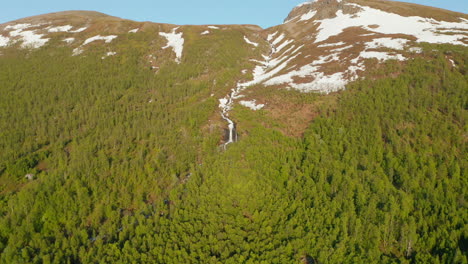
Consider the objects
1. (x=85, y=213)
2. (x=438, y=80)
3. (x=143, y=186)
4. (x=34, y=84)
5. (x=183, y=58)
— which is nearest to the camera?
(x=85, y=213)

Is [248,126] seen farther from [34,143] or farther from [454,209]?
[34,143]

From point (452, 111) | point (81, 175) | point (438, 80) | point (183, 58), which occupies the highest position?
point (183, 58)

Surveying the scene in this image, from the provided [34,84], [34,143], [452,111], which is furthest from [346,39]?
[34,84]

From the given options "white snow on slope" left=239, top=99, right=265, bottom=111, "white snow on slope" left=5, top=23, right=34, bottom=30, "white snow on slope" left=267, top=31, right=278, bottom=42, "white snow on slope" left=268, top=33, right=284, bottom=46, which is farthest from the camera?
"white snow on slope" left=267, top=31, right=278, bottom=42

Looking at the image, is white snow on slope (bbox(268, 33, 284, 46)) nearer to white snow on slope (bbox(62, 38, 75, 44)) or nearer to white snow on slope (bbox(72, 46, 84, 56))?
white snow on slope (bbox(72, 46, 84, 56))

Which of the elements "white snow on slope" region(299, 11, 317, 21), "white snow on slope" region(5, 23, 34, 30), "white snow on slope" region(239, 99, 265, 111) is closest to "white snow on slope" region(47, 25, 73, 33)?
"white snow on slope" region(5, 23, 34, 30)

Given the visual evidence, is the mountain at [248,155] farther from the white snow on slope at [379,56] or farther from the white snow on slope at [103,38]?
the white snow on slope at [103,38]

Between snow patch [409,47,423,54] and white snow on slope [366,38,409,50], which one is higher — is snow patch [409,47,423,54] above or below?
below

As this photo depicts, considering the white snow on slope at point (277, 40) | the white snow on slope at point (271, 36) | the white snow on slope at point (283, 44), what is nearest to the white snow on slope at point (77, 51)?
the white snow on slope at point (283, 44)
